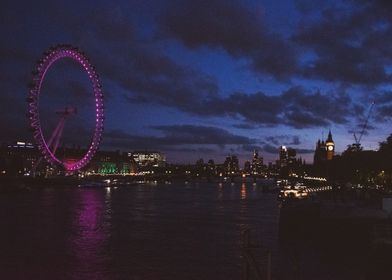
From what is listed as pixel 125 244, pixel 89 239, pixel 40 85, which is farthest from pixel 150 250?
pixel 40 85

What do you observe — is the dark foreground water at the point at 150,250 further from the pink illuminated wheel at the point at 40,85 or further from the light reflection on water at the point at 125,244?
the pink illuminated wheel at the point at 40,85

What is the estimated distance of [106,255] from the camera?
37000 mm

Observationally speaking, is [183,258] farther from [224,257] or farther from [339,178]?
[339,178]

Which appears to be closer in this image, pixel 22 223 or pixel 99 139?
pixel 22 223

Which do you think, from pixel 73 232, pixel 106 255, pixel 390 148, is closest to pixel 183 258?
pixel 106 255

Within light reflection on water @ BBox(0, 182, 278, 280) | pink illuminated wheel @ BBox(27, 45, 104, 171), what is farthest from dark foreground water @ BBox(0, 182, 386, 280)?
pink illuminated wheel @ BBox(27, 45, 104, 171)

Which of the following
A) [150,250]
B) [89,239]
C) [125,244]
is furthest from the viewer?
[89,239]

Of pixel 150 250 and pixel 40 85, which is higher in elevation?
pixel 40 85

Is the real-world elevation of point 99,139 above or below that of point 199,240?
above

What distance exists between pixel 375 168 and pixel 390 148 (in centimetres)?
885

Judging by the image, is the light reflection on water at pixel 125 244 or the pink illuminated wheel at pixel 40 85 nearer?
the light reflection on water at pixel 125 244

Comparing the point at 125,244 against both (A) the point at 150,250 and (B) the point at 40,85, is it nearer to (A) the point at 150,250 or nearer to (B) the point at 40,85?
(A) the point at 150,250

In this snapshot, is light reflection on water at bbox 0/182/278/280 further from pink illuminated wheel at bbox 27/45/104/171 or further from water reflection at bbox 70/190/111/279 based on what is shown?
pink illuminated wheel at bbox 27/45/104/171

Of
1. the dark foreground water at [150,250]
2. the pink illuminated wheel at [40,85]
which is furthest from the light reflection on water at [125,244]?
the pink illuminated wheel at [40,85]
